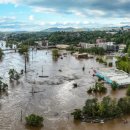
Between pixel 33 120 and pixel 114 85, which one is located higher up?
pixel 114 85

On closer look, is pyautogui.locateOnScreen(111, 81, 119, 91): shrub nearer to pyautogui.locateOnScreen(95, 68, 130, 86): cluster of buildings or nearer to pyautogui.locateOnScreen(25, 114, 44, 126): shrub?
pyautogui.locateOnScreen(95, 68, 130, 86): cluster of buildings

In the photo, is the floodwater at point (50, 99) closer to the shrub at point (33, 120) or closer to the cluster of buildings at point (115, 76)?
the shrub at point (33, 120)

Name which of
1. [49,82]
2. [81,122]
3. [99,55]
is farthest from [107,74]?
[99,55]

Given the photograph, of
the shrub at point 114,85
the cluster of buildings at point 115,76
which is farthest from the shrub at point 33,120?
the cluster of buildings at point 115,76

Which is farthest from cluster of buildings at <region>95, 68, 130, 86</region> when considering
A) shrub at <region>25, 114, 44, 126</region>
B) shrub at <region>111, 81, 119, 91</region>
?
shrub at <region>25, 114, 44, 126</region>

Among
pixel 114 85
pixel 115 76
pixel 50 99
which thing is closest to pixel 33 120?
pixel 50 99

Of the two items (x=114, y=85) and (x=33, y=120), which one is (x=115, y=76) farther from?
(x=33, y=120)

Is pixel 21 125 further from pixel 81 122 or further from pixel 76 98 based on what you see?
pixel 76 98

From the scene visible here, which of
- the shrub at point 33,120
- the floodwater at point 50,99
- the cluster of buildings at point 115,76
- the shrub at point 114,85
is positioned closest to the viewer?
the shrub at point 33,120

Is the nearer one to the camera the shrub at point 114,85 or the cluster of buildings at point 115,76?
the shrub at point 114,85

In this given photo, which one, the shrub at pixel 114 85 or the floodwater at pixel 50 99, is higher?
the shrub at pixel 114 85

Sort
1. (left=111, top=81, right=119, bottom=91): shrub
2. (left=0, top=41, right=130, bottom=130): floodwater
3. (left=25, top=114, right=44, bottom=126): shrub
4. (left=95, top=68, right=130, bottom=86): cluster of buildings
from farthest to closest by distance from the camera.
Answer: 1. (left=95, top=68, right=130, bottom=86): cluster of buildings
2. (left=111, top=81, right=119, bottom=91): shrub
3. (left=0, top=41, right=130, bottom=130): floodwater
4. (left=25, top=114, right=44, bottom=126): shrub
